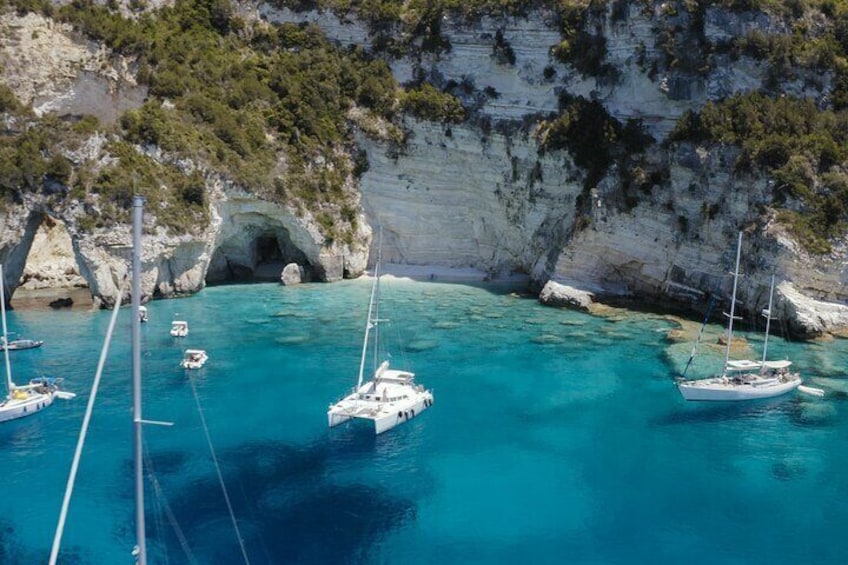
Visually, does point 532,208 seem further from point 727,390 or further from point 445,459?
point 445,459

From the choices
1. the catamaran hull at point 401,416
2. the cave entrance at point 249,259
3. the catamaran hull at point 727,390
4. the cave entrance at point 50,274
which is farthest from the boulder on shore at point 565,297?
the cave entrance at point 50,274

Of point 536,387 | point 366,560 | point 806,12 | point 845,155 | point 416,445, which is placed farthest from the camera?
point 806,12

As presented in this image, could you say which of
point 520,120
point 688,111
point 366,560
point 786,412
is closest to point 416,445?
point 366,560

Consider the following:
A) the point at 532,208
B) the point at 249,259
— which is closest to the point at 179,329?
the point at 249,259

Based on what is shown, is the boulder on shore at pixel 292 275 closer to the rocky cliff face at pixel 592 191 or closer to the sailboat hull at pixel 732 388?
the rocky cliff face at pixel 592 191

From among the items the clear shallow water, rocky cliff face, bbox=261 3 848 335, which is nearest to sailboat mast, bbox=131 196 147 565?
the clear shallow water

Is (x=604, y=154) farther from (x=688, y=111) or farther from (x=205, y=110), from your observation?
(x=205, y=110)
